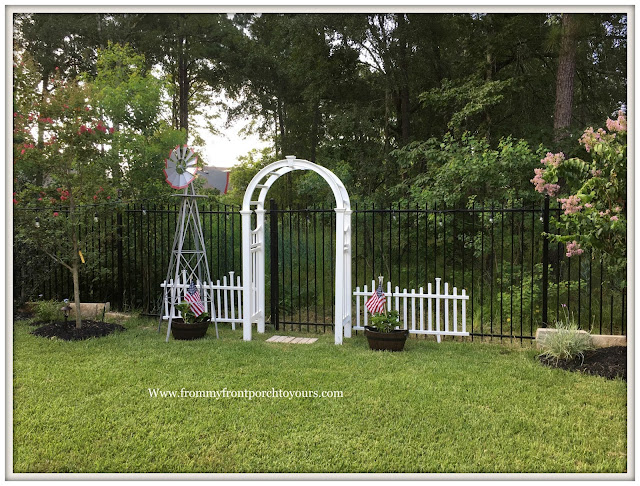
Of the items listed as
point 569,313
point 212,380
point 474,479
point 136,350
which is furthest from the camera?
point 569,313

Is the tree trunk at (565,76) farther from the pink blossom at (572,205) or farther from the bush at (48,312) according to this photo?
the bush at (48,312)

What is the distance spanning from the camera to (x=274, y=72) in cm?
1480

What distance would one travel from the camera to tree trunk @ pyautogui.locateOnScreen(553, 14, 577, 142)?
8.96 metres

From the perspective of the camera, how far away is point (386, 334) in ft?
20.0

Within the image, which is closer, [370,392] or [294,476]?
[294,476]

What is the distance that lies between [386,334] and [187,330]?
267cm

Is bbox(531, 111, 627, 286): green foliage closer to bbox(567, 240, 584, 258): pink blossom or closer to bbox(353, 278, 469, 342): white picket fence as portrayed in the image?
bbox(567, 240, 584, 258): pink blossom

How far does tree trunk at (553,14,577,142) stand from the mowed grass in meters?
5.23

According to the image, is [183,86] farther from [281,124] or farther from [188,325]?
[188,325]

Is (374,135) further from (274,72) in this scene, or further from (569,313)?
(569,313)

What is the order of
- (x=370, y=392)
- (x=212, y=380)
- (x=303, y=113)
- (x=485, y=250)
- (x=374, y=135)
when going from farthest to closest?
(x=303, y=113) → (x=374, y=135) → (x=485, y=250) → (x=212, y=380) → (x=370, y=392)

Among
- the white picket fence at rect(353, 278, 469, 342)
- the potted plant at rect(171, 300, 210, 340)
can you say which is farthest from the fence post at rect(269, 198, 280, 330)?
the white picket fence at rect(353, 278, 469, 342)

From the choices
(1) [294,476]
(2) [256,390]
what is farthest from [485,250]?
(1) [294,476]

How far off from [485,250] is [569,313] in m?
1.75
